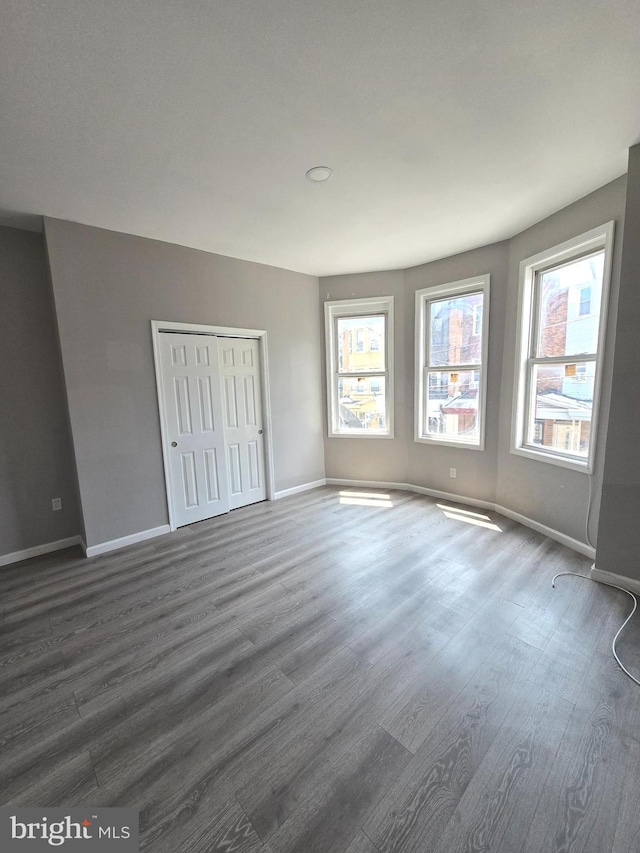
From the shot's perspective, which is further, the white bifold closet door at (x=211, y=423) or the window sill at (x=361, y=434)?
the window sill at (x=361, y=434)

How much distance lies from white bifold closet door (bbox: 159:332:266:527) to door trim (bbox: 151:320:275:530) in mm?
42

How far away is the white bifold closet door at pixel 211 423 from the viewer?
3.43 metres

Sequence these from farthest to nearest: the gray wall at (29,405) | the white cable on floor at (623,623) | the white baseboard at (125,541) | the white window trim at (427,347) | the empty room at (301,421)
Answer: the white window trim at (427,347) < the white baseboard at (125,541) < the gray wall at (29,405) < the white cable on floor at (623,623) < the empty room at (301,421)

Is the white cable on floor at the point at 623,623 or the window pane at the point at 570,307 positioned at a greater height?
the window pane at the point at 570,307

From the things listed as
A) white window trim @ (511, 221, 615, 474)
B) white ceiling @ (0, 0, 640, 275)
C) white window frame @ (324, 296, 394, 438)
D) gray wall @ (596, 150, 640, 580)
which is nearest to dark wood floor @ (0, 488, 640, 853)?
gray wall @ (596, 150, 640, 580)

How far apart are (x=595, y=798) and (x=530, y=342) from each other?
316 centimetres

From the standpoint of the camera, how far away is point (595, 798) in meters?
1.19

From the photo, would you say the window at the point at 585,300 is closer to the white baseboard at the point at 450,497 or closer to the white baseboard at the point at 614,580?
the white baseboard at the point at 614,580

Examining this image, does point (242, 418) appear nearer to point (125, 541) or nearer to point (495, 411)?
point (125, 541)

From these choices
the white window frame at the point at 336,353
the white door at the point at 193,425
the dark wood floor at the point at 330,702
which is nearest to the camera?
the dark wood floor at the point at 330,702

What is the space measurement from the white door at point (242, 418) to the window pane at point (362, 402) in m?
1.24

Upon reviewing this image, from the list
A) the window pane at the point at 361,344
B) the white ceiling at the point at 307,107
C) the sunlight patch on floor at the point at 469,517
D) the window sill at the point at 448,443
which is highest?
the white ceiling at the point at 307,107

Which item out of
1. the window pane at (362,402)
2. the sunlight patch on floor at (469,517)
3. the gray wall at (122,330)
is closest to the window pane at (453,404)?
the window pane at (362,402)

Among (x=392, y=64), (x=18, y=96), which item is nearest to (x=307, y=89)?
(x=392, y=64)
